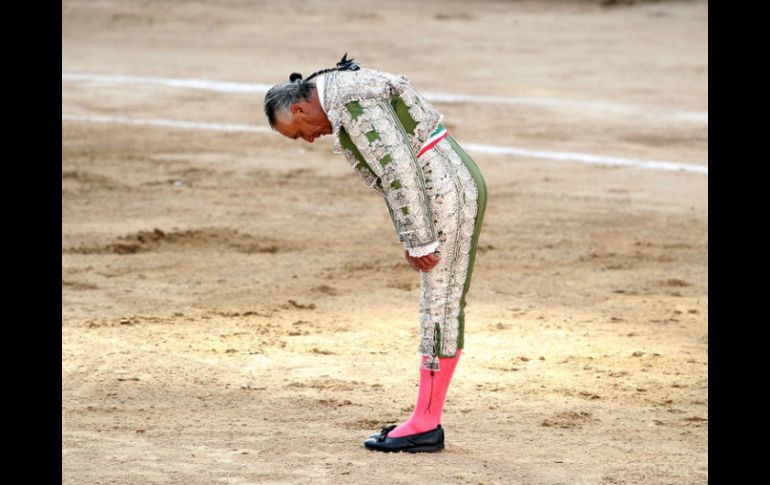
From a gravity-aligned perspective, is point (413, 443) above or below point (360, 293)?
below

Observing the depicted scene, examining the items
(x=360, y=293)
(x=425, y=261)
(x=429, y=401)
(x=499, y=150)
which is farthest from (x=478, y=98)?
(x=425, y=261)

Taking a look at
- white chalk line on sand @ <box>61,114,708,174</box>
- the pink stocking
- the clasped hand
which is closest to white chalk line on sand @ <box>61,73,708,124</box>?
white chalk line on sand @ <box>61,114,708,174</box>

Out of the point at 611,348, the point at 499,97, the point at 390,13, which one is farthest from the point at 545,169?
the point at 390,13

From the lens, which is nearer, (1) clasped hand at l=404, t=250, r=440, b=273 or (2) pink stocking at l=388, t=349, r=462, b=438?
(1) clasped hand at l=404, t=250, r=440, b=273

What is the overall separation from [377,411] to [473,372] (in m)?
0.80

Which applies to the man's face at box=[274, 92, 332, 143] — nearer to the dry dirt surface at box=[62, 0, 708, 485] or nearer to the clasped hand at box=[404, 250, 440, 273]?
the clasped hand at box=[404, 250, 440, 273]

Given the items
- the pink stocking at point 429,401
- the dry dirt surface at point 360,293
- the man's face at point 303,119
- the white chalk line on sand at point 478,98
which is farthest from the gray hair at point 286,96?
the white chalk line on sand at point 478,98

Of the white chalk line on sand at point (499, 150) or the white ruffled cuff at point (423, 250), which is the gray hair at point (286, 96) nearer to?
the white ruffled cuff at point (423, 250)

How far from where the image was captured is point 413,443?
191 inches

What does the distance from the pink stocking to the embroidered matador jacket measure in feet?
0.15

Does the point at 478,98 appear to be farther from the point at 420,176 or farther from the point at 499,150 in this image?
the point at 420,176

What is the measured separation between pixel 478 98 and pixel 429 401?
9.96m

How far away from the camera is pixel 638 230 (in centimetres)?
944

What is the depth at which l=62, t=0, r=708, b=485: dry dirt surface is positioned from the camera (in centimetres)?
497
